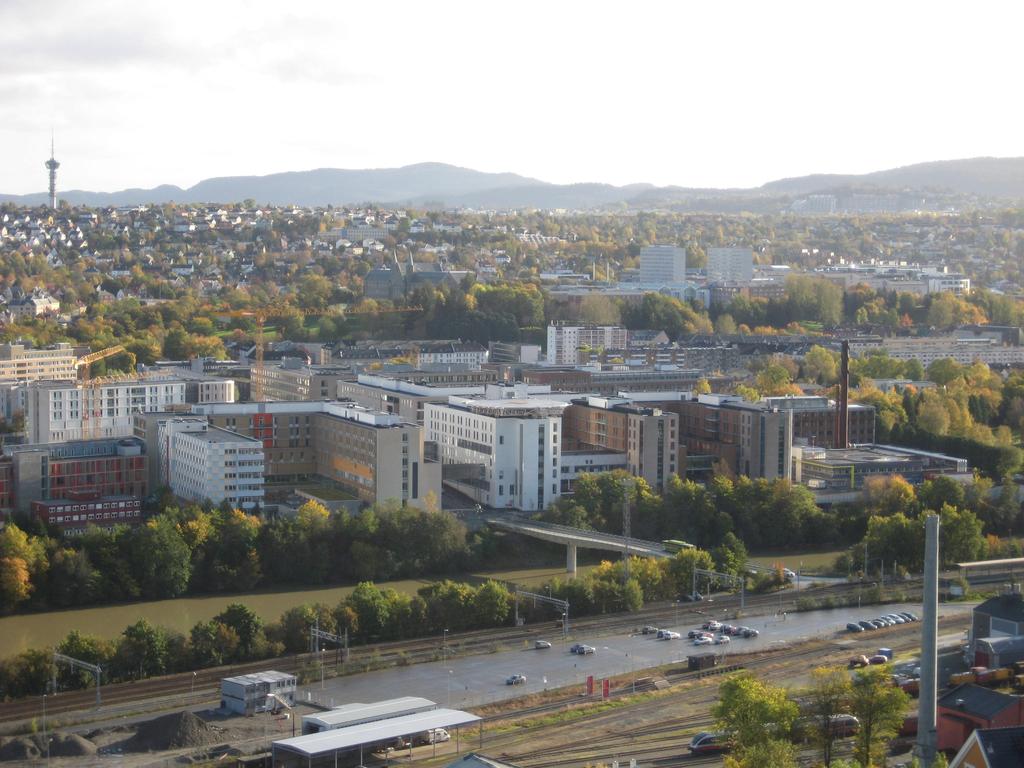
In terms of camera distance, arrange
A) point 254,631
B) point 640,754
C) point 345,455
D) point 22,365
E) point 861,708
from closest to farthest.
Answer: point 861,708
point 640,754
point 254,631
point 345,455
point 22,365

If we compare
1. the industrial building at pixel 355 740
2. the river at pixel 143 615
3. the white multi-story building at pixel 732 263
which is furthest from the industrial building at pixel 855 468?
the white multi-story building at pixel 732 263

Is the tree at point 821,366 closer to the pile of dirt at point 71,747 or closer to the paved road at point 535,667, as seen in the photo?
the paved road at point 535,667

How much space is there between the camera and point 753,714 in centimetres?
816

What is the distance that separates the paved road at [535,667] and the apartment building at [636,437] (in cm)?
422

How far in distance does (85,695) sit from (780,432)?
27.8 feet

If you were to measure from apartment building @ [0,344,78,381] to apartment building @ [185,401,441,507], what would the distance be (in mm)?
6391

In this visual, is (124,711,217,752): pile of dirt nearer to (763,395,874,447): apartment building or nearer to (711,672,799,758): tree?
(711,672,799,758): tree

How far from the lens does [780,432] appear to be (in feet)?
54.7

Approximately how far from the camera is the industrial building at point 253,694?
9.70m

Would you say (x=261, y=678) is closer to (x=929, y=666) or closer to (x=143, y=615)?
(x=143, y=615)

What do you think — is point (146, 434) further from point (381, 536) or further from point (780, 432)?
point (780, 432)

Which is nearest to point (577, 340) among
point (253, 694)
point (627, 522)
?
point (627, 522)

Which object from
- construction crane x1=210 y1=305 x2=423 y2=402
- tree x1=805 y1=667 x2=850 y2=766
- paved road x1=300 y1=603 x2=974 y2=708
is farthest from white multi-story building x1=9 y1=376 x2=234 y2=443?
tree x1=805 y1=667 x2=850 y2=766

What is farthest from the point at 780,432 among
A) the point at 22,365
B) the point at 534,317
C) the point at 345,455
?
the point at 534,317
